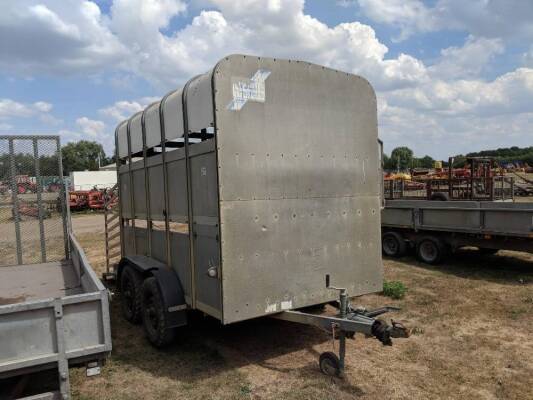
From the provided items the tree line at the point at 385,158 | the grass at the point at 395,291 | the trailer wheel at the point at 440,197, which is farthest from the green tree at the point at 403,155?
the grass at the point at 395,291

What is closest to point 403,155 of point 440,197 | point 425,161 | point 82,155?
point 425,161

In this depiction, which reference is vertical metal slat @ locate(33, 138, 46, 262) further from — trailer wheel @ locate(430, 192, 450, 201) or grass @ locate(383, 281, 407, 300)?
trailer wheel @ locate(430, 192, 450, 201)

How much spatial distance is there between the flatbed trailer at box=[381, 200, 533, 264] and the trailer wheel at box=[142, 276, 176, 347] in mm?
6583

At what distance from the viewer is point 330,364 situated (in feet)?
14.1

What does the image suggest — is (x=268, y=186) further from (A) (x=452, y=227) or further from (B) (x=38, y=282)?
(A) (x=452, y=227)

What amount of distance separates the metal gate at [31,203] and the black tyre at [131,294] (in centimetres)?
134

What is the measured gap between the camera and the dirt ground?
413 centimetres

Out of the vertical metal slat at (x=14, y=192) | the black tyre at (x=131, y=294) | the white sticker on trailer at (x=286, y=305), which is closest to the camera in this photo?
the white sticker on trailer at (x=286, y=305)

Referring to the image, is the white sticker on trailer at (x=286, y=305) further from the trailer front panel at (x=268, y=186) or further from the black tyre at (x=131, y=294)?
the black tyre at (x=131, y=294)

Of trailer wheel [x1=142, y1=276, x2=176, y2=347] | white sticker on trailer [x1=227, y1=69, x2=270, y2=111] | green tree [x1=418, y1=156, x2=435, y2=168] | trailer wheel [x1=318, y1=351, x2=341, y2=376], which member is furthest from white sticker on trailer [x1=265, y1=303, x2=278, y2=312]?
green tree [x1=418, y1=156, x2=435, y2=168]

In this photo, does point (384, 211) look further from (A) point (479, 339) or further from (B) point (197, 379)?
(B) point (197, 379)

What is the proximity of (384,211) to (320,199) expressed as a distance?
6.38 meters

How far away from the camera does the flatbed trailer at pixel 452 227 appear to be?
326 inches

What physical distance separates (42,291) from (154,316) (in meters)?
1.34
